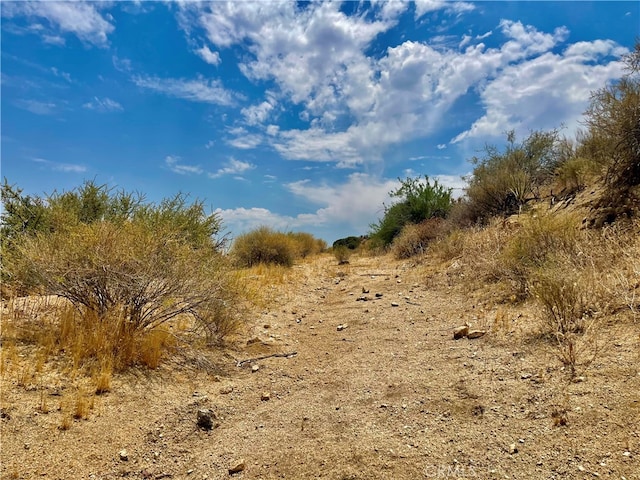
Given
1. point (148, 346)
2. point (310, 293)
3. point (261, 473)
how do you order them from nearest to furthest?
1. point (261, 473)
2. point (148, 346)
3. point (310, 293)

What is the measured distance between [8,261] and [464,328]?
19.9ft

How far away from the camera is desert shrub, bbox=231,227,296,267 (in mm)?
15039

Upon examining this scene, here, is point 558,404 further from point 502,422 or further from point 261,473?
point 261,473

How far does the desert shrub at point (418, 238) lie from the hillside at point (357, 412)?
895cm

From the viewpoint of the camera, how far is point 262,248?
15227 millimetres

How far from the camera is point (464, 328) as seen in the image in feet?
16.3

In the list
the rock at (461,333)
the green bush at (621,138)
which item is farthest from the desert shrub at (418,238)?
the rock at (461,333)

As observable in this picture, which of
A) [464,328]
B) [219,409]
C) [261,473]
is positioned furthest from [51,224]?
[464,328]

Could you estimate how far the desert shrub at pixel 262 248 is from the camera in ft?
49.3

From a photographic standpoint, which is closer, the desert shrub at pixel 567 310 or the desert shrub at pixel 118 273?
the desert shrub at pixel 567 310

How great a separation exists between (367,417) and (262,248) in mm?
12288

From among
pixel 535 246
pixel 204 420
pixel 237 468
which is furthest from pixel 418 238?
pixel 237 468

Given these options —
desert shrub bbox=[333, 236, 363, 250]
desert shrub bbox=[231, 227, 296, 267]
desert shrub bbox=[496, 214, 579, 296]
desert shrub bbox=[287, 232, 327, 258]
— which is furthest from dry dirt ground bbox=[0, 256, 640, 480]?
desert shrub bbox=[333, 236, 363, 250]

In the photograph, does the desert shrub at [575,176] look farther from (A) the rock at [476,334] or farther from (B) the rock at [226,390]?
(B) the rock at [226,390]
